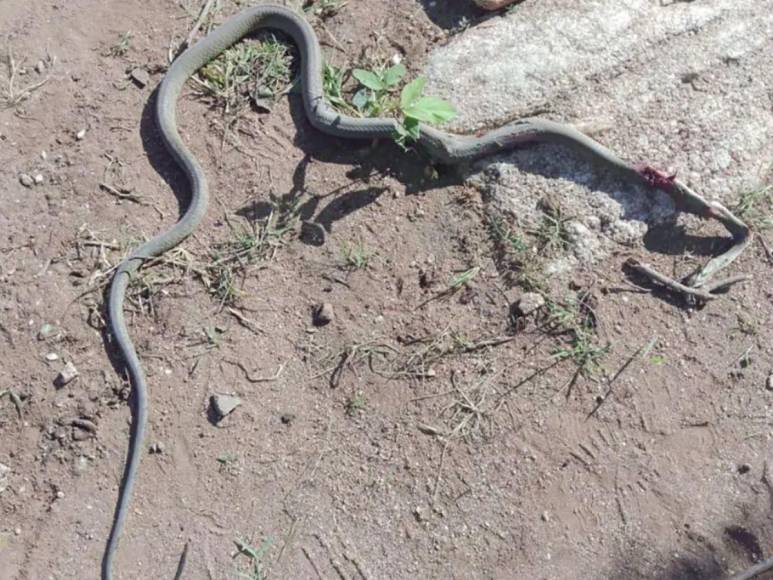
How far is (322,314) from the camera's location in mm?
4109

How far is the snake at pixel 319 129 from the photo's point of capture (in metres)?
4.07

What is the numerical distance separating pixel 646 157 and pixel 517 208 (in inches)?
32.8

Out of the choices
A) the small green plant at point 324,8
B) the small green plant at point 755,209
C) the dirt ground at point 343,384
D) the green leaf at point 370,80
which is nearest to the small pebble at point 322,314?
the dirt ground at point 343,384

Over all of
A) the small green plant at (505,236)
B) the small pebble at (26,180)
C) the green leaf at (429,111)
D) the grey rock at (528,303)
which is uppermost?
the green leaf at (429,111)

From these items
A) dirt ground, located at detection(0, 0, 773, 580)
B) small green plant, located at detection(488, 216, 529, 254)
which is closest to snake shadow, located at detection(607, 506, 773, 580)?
dirt ground, located at detection(0, 0, 773, 580)

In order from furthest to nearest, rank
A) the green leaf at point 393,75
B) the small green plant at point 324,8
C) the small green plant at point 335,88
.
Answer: the small green plant at point 324,8 → the small green plant at point 335,88 → the green leaf at point 393,75

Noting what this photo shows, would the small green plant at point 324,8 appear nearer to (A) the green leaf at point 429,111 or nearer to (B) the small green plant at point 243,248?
(A) the green leaf at point 429,111

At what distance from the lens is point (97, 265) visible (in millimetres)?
4258

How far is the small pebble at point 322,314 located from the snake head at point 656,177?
1916mm

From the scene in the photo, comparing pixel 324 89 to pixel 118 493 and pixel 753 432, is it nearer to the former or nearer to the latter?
pixel 118 493

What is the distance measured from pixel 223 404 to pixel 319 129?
1741 millimetres

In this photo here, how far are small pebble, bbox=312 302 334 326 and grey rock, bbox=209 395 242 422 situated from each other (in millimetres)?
595

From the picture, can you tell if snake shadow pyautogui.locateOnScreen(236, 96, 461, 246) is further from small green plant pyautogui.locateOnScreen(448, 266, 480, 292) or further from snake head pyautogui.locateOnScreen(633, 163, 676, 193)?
snake head pyautogui.locateOnScreen(633, 163, 676, 193)

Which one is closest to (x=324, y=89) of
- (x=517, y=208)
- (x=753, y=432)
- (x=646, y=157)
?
(x=517, y=208)
